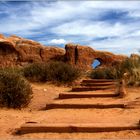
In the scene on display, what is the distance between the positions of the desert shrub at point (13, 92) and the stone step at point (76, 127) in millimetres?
4425

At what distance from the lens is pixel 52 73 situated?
21.0 meters

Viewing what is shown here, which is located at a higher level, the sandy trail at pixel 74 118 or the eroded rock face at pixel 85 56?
the eroded rock face at pixel 85 56

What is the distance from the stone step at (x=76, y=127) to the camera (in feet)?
24.4

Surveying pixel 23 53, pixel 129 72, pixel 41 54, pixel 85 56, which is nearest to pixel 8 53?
pixel 23 53

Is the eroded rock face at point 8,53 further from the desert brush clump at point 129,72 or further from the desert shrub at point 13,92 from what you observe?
the desert shrub at point 13,92

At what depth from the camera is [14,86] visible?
1248 cm

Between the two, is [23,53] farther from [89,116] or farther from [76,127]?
[76,127]

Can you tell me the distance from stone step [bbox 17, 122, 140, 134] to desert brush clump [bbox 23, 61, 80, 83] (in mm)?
12969

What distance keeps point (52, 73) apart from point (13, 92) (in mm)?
8783

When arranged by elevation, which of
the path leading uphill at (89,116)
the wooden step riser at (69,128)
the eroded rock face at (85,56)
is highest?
the eroded rock face at (85,56)

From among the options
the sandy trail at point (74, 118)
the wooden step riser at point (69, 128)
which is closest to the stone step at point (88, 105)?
the sandy trail at point (74, 118)

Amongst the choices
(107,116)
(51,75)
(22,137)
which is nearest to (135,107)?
(107,116)

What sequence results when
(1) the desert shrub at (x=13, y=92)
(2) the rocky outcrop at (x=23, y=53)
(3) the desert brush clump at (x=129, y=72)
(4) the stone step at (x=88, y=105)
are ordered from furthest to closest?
1. (2) the rocky outcrop at (x=23, y=53)
2. (3) the desert brush clump at (x=129, y=72)
3. (1) the desert shrub at (x=13, y=92)
4. (4) the stone step at (x=88, y=105)

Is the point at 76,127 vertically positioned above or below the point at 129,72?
below
